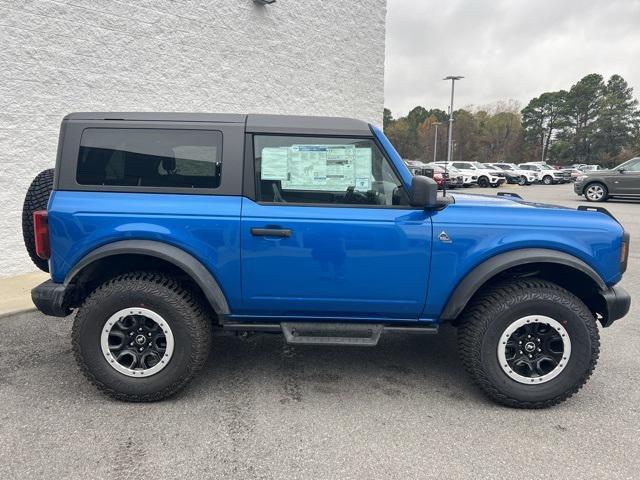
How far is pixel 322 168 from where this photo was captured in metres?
3.08

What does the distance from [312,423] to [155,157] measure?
209cm

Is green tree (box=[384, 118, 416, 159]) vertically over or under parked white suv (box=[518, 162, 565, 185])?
over

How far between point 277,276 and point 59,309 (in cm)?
152

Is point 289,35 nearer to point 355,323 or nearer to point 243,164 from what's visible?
point 243,164

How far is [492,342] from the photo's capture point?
303 cm

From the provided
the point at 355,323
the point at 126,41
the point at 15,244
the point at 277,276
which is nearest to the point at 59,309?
the point at 277,276

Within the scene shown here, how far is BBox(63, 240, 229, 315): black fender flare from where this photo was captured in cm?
294

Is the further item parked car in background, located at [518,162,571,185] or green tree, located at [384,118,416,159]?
green tree, located at [384,118,416,159]

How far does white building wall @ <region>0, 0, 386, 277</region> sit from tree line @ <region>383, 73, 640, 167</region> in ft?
176

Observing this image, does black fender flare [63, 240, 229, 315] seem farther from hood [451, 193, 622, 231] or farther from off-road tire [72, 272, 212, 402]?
hood [451, 193, 622, 231]

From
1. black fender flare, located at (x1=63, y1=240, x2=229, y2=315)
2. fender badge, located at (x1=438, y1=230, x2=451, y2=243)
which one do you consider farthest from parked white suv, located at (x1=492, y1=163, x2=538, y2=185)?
black fender flare, located at (x1=63, y1=240, x2=229, y2=315)

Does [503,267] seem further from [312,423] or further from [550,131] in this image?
[550,131]

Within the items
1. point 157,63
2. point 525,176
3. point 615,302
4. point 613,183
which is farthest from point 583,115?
point 615,302

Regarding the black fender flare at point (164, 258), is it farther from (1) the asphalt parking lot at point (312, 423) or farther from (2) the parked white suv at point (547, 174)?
(2) the parked white suv at point (547, 174)
